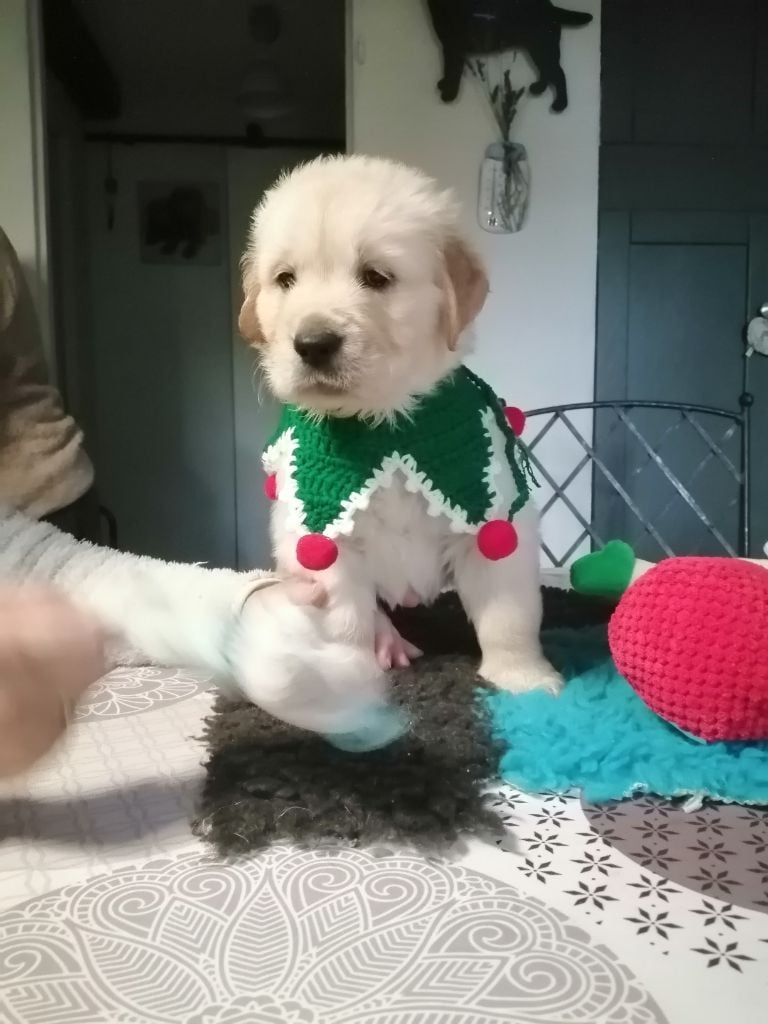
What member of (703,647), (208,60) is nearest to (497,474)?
(703,647)

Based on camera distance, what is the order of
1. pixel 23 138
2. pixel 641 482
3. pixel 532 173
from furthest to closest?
pixel 641 482 < pixel 532 173 < pixel 23 138

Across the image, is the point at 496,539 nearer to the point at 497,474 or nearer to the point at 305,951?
the point at 497,474

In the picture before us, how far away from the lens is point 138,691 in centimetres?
85

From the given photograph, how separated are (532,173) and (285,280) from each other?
1.43 meters

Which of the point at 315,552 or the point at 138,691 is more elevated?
the point at 315,552

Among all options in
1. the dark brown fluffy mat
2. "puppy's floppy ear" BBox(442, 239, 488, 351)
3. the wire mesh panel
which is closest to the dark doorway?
the wire mesh panel

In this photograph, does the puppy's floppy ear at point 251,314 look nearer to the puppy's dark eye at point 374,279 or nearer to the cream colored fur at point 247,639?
the puppy's dark eye at point 374,279

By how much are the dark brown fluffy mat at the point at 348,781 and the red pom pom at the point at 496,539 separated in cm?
14

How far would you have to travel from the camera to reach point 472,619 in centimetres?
90

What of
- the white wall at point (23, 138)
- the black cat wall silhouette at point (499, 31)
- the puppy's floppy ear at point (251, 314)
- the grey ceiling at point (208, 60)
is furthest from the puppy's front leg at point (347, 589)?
the grey ceiling at point (208, 60)

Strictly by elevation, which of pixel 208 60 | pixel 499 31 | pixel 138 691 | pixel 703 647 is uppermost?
pixel 208 60

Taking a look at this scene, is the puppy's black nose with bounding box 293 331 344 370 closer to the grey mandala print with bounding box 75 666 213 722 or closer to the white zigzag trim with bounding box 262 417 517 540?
the white zigzag trim with bounding box 262 417 517 540

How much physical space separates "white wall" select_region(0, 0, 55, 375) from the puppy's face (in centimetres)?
134

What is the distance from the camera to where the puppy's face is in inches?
32.2
